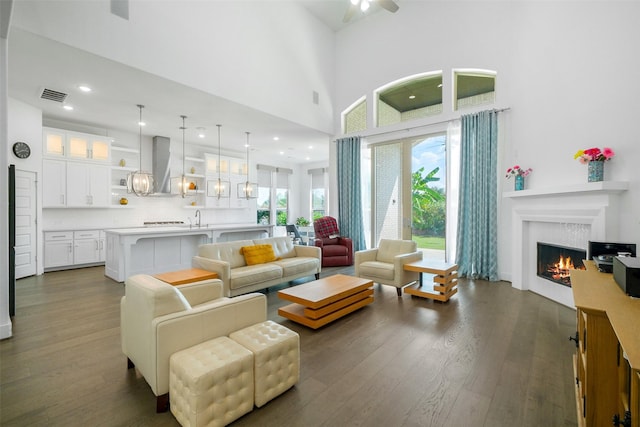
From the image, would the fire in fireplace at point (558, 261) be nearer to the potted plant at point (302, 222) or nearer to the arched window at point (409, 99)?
the arched window at point (409, 99)

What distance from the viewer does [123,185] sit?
6996mm

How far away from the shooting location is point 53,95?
473 cm

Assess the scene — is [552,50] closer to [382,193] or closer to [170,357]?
[382,193]

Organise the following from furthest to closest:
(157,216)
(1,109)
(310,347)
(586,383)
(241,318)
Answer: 1. (157,216)
2. (1,109)
3. (310,347)
4. (241,318)
5. (586,383)

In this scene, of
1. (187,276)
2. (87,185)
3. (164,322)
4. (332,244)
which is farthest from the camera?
(332,244)

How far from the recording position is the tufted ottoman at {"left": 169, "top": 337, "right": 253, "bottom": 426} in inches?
60.6

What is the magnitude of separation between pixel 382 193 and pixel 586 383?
5.52 metres

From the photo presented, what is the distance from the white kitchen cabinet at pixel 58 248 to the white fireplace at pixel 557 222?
27.1 ft

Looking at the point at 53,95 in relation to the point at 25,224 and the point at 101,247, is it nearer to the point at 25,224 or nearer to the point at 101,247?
the point at 25,224

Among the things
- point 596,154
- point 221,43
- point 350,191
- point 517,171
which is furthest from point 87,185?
point 596,154

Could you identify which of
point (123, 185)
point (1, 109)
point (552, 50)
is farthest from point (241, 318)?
point (123, 185)

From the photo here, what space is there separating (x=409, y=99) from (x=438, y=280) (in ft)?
13.6

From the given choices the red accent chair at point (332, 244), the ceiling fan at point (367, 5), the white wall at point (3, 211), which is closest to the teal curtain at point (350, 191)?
the red accent chair at point (332, 244)

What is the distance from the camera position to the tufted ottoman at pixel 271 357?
1.81 metres
